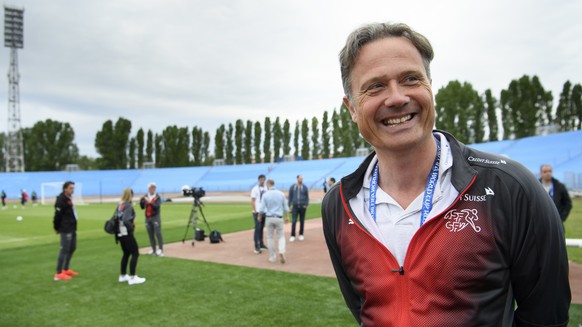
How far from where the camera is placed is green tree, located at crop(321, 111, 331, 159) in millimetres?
79375

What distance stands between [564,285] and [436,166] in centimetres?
65

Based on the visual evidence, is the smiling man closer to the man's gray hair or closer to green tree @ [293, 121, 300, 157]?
the man's gray hair

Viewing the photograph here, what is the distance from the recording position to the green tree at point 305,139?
8288 cm

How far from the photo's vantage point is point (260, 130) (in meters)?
86.0

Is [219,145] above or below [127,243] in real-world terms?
above

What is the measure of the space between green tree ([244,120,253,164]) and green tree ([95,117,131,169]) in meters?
24.8

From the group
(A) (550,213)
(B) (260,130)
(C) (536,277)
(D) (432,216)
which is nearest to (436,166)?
(D) (432,216)

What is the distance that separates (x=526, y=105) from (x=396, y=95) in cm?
6417

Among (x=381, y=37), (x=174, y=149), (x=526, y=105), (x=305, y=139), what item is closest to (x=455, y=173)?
(x=381, y=37)

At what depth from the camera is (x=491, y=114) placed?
6059 cm

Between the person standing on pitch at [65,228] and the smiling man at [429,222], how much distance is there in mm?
10203

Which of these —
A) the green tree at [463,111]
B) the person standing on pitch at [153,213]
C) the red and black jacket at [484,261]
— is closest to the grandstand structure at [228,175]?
the green tree at [463,111]

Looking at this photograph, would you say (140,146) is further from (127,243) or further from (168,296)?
(168,296)

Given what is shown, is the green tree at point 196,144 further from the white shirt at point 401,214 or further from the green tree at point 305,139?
the white shirt at point 401,214
